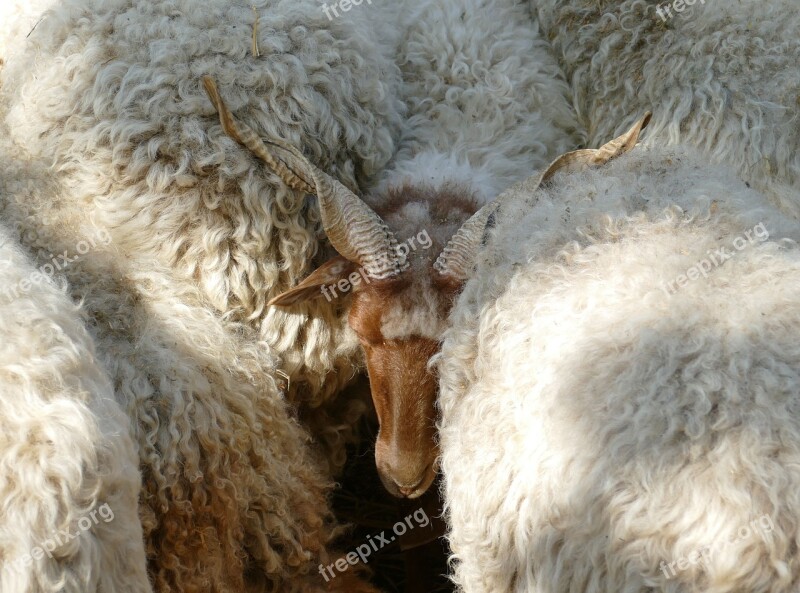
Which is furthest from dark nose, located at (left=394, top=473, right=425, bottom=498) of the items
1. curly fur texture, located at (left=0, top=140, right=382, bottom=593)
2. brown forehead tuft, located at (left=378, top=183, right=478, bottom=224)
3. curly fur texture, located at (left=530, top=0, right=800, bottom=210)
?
curly fur texture, located at (left=530, top=0, right=800, bottom=210)

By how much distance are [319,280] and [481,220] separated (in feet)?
1.56

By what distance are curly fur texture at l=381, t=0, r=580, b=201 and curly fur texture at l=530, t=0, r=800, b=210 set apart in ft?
0.43

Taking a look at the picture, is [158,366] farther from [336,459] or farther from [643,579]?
[643,579]

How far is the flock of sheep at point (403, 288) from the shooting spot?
5.00 ft

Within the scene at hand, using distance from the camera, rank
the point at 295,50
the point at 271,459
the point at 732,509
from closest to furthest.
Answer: the point at 732,509 → the point at 271,459 → the point at 295,50

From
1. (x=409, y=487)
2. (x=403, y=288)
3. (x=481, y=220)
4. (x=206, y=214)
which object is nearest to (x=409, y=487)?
(x=409, y=487)

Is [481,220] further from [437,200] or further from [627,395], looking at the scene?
[627,395]

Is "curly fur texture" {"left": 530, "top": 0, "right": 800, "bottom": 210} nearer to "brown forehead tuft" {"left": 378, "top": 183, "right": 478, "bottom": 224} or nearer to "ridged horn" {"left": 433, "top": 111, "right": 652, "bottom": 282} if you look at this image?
"ridged horn" {"left": 433, "top": 111, "right": 652, "bottom": 282}

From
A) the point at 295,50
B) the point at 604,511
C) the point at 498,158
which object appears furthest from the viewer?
the point at 498,158

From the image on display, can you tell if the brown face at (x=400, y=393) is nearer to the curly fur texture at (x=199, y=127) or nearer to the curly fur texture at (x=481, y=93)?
the curly fur texture at (x=199, y=127)

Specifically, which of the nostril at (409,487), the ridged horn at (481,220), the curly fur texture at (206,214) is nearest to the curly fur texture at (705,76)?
the ridged horn at (481,220)

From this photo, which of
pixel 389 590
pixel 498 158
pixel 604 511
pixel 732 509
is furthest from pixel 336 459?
pixel 732 509

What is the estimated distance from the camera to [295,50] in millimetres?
2477

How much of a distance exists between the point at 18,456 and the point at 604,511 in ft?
3.38
